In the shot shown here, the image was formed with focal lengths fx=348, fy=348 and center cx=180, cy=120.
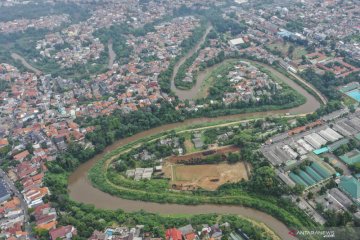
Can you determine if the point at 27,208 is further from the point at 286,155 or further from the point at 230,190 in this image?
the point at 286,155

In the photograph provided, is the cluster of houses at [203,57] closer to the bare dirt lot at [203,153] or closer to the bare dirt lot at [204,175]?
the bare dirt lot at [203,153]

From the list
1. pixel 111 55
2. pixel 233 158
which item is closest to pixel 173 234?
pixel 233 158

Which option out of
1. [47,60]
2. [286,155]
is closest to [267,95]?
[286,155]

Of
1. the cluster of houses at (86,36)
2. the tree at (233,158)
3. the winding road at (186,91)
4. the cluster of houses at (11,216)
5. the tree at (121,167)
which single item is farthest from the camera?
the cluster of houses at (86,36)

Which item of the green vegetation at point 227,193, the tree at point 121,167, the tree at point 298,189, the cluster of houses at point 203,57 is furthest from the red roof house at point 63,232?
the cluster of houses at point 203,57

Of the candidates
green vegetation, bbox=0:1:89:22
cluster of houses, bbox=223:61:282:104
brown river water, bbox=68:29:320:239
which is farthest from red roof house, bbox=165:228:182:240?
green vegetation, bbox=0:1:89:22

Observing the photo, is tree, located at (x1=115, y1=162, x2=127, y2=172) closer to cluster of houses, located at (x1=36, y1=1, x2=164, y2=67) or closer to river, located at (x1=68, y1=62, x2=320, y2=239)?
river, located at (x1=68, y1=62, x2=320, y2=239)
